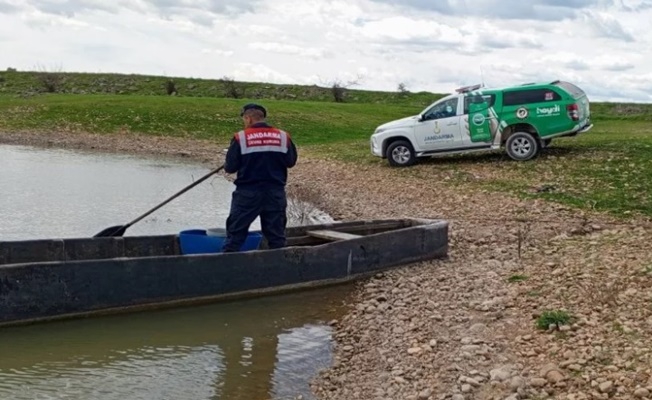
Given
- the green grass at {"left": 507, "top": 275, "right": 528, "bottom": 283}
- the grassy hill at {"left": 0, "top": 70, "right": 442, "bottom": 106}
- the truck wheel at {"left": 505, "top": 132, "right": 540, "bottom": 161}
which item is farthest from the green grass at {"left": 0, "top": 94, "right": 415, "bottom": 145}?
the green grass at {"left": 507, "top": 275, "right": 528, "bottom": 283}

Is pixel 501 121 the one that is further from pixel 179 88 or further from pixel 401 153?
pixel 179 88

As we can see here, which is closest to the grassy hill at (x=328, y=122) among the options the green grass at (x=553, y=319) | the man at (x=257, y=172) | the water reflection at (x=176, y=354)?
the man at (x=257, y=172)

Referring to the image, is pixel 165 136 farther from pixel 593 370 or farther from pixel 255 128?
pixel 593 370

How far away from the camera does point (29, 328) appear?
8.91 metres

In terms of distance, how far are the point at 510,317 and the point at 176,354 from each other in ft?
11.5

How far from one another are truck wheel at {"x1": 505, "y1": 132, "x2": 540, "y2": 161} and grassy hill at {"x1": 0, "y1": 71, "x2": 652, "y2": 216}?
0.37 meters

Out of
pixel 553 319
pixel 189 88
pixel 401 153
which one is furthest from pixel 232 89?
pixel 553 319

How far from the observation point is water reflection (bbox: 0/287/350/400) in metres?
7.35

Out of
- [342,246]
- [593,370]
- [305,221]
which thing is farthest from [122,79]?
[593,370]

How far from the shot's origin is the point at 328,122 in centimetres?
3944

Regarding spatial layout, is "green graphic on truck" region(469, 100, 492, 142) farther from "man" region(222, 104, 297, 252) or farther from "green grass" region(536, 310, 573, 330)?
"green grass" region(536, 310, 573, 330)

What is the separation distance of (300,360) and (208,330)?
58.1 inches

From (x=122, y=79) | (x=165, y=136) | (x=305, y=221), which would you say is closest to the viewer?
(x=305, y=221)

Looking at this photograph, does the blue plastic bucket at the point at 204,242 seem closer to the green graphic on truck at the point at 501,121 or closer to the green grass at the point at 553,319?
the green grass at the point at 553,319
